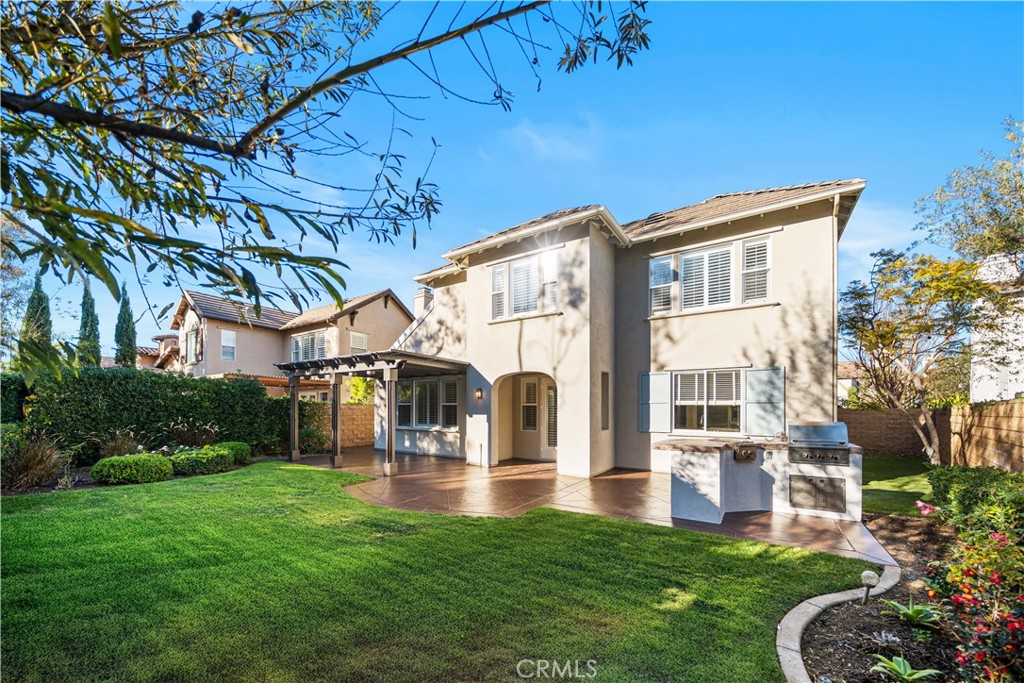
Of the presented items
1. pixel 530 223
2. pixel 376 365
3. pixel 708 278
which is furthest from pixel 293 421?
pixel 708 278

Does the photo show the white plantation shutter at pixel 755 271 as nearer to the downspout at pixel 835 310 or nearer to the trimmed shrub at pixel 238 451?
the downspout at pixel 835 310

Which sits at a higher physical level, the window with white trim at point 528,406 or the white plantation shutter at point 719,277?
the white plantation shutter at point 719,277

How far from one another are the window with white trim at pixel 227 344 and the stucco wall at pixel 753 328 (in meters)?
21.9

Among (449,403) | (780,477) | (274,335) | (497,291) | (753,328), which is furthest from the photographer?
(274,335)

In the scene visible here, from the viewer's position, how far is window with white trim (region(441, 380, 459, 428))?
1488 centimetres

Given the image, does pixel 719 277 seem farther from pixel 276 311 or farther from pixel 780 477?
pixel 276 311

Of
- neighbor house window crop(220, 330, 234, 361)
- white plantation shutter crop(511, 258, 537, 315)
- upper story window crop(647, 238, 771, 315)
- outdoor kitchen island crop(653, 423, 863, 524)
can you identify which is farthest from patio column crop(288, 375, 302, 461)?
neighbor house window crop(220, 330, 234, 361)

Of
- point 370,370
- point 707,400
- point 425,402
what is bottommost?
point 425,402

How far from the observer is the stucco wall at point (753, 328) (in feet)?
33.0

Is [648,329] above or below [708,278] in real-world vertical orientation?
below

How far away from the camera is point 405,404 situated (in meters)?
16.3

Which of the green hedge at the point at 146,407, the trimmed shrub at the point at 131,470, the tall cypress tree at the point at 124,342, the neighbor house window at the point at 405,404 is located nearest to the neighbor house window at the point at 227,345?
the tall cypress tree at the point at 124,342

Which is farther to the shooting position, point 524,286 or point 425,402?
point 425,402

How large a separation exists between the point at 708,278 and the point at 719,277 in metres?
0.26
